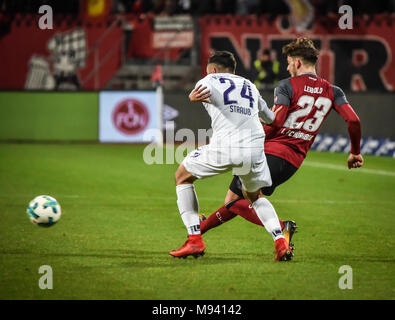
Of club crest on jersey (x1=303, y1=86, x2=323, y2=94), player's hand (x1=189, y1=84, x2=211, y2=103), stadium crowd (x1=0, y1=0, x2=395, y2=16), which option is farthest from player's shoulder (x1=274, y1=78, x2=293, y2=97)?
stadium crowd (x1=0, y1=0, x2=395, y2=16)

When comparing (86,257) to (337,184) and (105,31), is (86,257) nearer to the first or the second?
(337,184)

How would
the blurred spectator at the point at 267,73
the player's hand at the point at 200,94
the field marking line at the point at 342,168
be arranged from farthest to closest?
the blurred spectator at the point at 267,73, the field marking line at the point at 342,168, the player's hand at the point at 200,94

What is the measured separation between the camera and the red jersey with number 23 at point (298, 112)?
6453 millimetres

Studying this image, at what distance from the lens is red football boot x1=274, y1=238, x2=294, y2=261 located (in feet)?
20.4

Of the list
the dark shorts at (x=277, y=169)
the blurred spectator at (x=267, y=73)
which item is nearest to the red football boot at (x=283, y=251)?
the dark shorts at (x=277, y=169)

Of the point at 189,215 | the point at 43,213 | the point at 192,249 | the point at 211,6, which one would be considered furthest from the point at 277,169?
the point at 211,6

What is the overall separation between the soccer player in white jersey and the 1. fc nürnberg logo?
44.8 feet

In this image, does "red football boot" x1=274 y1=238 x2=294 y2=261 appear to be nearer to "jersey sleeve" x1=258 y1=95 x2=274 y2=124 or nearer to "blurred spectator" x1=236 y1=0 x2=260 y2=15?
"jersey sleeve" x1=258 y1=95 x2=274 y2=124

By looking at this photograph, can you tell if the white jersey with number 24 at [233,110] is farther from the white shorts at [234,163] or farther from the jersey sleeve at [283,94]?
the jersey sleeve at [283,94]

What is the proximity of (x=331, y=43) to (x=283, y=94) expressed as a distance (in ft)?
58.2

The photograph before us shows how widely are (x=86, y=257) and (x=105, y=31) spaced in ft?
60.0

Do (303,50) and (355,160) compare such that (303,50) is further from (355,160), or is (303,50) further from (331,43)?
(331,43)

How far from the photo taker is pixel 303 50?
6496 millimetres

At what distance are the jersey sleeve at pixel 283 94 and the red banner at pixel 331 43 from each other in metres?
17.0
